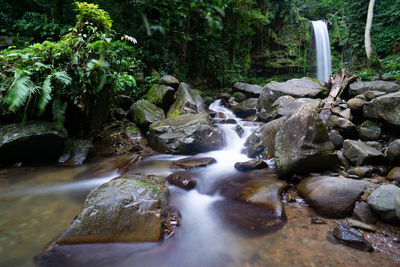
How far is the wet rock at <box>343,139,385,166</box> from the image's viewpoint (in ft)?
11.1

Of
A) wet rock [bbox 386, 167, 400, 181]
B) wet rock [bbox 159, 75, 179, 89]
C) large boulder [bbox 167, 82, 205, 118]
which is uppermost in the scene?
wet rock [bbox 159, 75, 179, 89]

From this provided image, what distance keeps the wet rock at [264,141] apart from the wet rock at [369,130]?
5.28ft

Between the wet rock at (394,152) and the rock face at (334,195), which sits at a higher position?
the wet rock at (394,152)

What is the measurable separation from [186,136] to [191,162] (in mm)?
841

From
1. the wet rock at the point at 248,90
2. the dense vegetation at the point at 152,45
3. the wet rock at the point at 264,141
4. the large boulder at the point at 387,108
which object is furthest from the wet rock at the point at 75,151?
the wet rock at the point at 248,90

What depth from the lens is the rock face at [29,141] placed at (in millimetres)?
3742

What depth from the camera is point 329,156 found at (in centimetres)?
325

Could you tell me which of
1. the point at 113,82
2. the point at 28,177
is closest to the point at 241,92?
the point at 113,82

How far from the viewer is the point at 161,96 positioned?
7172mm

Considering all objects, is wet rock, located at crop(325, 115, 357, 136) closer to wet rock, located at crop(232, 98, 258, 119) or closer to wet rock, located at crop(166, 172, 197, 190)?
wet rock, located at crop(166, 172, 197, 190)

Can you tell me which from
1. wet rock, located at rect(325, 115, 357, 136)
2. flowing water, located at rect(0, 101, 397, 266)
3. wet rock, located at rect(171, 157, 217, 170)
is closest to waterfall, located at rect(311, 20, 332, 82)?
wet rock, located at rect(325, 115, 357, 136)

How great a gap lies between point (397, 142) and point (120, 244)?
14.0ft

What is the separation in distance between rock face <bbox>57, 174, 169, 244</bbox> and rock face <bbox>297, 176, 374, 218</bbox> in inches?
77.9

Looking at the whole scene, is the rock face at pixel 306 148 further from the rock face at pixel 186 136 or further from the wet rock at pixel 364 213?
the rock face at pixel 186 136
